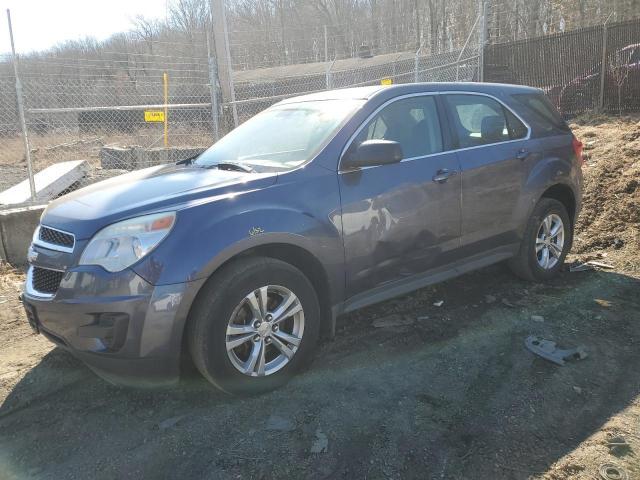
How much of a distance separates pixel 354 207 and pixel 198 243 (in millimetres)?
1094

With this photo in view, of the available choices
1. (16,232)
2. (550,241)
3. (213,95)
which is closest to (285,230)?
(550,241)

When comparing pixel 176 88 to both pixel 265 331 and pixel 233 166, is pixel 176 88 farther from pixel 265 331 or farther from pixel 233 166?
pixel 265 331

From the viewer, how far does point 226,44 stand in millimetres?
8516

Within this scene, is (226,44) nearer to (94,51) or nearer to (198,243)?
(94,51)

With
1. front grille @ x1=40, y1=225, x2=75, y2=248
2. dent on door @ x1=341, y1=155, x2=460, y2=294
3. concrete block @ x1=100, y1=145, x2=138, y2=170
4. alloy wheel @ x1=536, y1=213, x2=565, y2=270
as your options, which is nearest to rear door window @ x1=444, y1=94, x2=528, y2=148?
dent on door @ x1=341, y1=155, x2=460, y2=294

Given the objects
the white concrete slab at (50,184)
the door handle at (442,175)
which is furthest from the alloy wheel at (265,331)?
the white concrete slab at (50,184)

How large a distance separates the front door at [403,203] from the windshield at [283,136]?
9.8 inches

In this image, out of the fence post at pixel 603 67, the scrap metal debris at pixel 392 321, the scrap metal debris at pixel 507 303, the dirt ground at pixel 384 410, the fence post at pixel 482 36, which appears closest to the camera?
the dirt ground at pixel 384 410

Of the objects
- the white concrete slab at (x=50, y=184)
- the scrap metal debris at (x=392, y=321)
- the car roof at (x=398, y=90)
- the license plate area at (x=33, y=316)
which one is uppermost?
the car roof at (x=398, y=90)

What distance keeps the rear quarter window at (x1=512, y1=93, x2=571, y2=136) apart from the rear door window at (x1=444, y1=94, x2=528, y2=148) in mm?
159

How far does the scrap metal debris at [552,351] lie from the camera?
353cm

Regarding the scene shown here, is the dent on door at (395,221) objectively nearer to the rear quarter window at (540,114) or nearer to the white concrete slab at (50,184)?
the rear quarter window at (540,114)

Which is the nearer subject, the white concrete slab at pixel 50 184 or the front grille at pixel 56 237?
the front grille at pixel 56 237

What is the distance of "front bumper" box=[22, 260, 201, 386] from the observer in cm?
273
